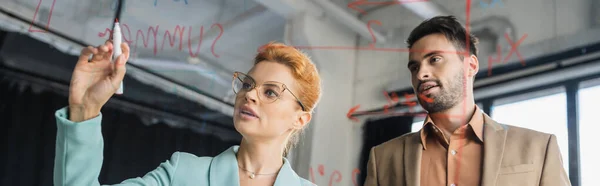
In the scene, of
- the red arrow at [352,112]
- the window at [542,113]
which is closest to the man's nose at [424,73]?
the window at [542,113]

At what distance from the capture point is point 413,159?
43.8 inches

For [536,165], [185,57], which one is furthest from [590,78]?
[185,57]

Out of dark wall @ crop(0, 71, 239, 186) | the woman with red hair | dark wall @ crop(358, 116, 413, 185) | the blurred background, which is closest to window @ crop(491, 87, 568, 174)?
the blurred background

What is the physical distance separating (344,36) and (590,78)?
0.83 m

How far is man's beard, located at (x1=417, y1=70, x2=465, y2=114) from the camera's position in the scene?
1110 millimetres

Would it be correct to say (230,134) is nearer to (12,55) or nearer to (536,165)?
(12,55)

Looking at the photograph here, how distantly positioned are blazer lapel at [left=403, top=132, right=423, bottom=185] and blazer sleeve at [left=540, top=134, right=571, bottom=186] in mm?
232

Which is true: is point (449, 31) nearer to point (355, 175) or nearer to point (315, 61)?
point (315, 61)

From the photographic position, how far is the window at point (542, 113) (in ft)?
5.19

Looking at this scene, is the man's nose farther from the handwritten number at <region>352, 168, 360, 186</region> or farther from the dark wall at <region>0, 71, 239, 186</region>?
the dark wall at <region>0, 71, 239, 186</region>

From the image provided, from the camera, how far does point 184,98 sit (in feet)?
6.98

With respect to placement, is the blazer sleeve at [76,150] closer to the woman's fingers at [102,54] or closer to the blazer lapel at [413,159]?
the woman's fingers at [102,54]

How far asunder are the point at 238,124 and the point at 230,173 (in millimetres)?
85

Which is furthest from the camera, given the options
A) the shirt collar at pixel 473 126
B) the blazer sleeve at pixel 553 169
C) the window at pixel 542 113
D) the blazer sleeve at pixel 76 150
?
the window at pixel 542 113
